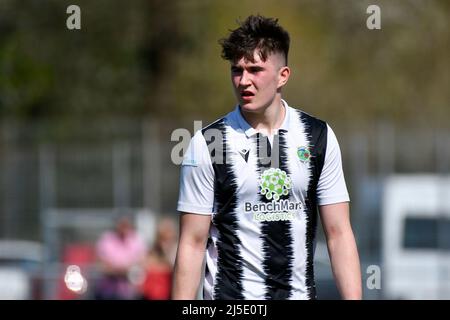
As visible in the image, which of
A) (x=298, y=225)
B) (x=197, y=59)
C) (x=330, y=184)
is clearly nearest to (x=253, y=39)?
(x=330, y=184)

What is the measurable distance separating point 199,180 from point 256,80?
58cm

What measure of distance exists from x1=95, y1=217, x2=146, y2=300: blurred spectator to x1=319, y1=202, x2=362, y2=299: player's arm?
9.28 meters

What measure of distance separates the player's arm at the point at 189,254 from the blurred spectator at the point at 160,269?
8.33 metres

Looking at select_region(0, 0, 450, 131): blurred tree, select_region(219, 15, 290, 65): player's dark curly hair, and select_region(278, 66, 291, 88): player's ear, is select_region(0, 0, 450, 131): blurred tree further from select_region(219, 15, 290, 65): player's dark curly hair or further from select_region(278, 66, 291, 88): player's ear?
select_region(219, 15, 290, 65): player's dark curly hair

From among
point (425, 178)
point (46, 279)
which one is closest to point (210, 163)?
point (46, 279)

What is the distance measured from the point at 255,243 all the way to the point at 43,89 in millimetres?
24508

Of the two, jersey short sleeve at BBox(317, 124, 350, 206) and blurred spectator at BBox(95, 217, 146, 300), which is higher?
jersey short sleeve at BBox(317, 124, 350, 206)

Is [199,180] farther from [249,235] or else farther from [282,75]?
[282,75]

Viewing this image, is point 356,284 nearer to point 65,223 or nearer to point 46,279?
point 46,279

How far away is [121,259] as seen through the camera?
15703 millimetres

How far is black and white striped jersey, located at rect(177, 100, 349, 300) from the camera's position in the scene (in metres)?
5.76

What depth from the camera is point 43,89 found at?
97.3 feet

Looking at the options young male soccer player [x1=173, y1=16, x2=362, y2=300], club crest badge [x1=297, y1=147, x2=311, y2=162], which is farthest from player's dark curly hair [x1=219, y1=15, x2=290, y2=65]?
club crest badge [x1=297, y1=147, x2=311, y2=162]

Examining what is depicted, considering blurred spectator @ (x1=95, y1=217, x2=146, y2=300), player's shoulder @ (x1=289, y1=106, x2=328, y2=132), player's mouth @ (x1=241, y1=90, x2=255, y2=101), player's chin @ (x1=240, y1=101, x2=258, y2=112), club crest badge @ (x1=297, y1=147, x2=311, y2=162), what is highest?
player's mouth @ (x1=241, y1=90, x2=255, y2=101)
